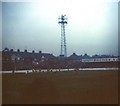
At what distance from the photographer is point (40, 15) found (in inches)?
63.4

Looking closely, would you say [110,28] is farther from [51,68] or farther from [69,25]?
[51,68]

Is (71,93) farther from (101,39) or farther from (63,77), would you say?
(101,39)

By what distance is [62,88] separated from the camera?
157cm

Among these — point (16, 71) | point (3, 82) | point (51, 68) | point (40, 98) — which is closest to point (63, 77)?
point (51, 68)

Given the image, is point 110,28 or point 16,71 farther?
point 110,28

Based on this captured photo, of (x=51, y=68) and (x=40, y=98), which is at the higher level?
(x=51, y=68)

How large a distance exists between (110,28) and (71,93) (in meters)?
0.75

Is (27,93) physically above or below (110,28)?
below

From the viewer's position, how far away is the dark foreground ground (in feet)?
5.11

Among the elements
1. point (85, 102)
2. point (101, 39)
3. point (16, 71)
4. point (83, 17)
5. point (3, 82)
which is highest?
point (83, 17)

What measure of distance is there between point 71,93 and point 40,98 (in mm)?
305

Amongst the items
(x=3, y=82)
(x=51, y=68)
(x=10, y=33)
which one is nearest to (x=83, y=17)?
(x=51, y=68)

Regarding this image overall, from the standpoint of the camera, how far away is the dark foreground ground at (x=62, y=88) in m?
1.56

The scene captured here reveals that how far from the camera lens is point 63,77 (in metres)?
1.55
